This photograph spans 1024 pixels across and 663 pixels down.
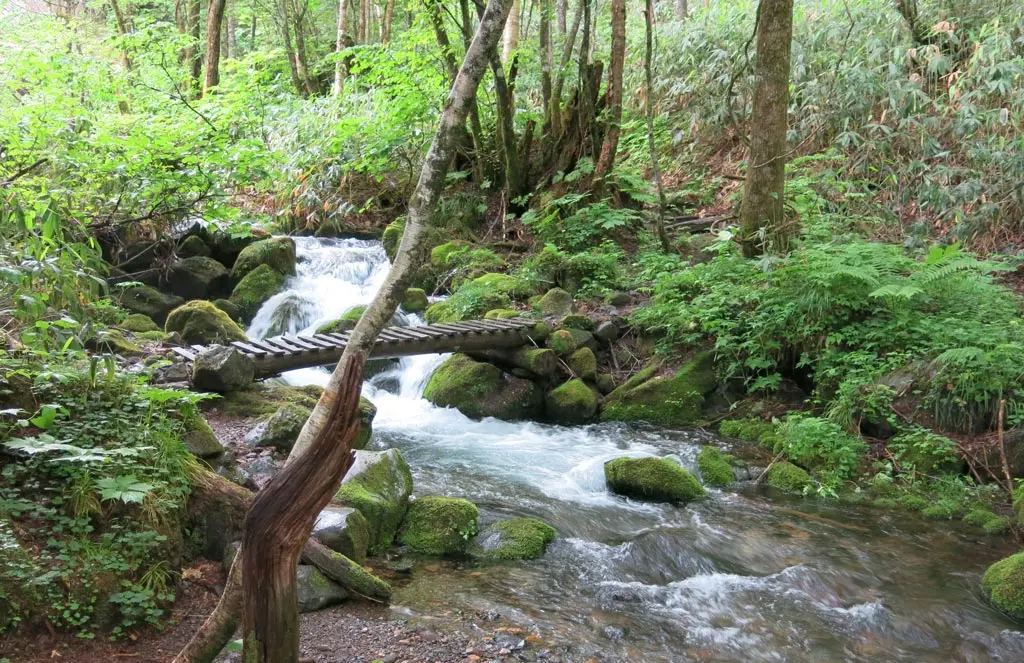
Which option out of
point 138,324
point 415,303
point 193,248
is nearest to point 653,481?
point 415,303

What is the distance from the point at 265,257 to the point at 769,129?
8.49m

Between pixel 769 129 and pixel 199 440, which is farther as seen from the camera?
pixel 769 129

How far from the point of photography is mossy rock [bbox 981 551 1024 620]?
471cm

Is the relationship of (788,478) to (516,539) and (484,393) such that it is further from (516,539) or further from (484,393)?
(484,393)

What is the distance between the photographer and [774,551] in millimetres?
5633

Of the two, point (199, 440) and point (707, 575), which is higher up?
point (199, 440)

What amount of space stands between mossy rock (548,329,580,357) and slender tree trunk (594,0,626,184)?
12.3ft

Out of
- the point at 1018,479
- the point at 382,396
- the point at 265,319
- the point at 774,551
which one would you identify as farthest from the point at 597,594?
the point at 265,319

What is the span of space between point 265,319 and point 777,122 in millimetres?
8328

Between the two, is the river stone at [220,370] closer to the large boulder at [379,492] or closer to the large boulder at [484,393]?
the large boulder at [379,492]

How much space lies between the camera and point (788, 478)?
23.0 feet

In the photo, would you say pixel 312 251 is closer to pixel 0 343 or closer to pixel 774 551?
pixel 0 343

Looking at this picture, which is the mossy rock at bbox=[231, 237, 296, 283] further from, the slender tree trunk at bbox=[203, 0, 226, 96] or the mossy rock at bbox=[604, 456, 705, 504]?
the mossy rock at bbox=[604, 456, 705, 504]

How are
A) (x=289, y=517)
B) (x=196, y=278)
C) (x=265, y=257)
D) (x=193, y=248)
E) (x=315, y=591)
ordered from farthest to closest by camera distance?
(x=193, y=248)
(x=265, y=257)
(x=196, y=278)
(x=315, y=591)
(x=289, y=517)
